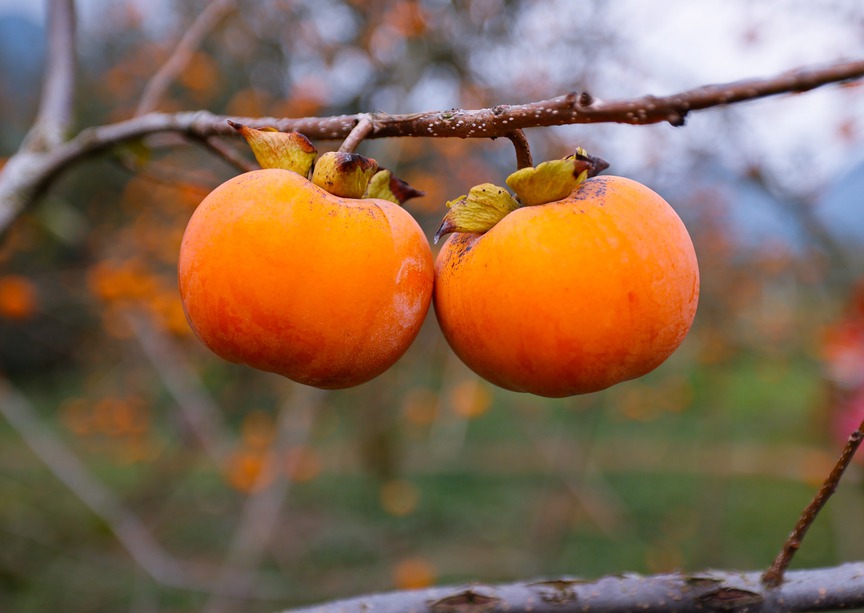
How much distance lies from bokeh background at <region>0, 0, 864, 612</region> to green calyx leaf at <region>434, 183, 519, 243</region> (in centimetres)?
147

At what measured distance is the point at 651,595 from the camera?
0.70 m

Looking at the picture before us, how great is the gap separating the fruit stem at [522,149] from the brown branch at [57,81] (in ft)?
3.05

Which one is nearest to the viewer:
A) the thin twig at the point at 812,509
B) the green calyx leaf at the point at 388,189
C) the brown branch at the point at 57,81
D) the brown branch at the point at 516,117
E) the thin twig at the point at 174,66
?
the brown branch at the point at 516,117

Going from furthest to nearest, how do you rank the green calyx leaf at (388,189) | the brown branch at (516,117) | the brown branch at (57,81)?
1. the brown branch at (57,81)
2. the green calyx leaf at (388,189)
3. the brown branch at (516,117)

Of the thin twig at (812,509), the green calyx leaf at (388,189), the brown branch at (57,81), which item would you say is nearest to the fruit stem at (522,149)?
the green calyx leaf at (388,189)

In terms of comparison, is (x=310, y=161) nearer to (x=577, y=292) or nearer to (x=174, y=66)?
(x=577, y=292)

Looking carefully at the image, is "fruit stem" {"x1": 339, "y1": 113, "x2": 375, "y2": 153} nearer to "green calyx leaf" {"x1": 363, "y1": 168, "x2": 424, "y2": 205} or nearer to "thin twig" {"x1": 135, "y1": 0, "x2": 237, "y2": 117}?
"green calyx leaf" {"x1": 363, "y1": 168, "x2": 424, "y2": 205}

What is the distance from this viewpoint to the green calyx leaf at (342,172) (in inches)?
30.5

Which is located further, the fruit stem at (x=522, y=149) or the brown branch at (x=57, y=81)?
the brown branch at (x=57, y=81)

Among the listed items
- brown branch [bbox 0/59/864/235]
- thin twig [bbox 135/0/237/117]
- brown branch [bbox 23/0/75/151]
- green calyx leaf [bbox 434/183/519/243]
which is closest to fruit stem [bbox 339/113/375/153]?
brown branch [bbox 0/59/864/235]

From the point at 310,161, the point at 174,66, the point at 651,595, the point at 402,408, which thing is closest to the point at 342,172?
the point at 310,161

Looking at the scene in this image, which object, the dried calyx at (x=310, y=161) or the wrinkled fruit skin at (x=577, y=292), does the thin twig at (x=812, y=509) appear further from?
the dried calyx at (x=310, y=161)

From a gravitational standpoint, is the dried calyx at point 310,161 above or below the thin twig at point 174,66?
below

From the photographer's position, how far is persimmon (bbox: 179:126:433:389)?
70 cm
